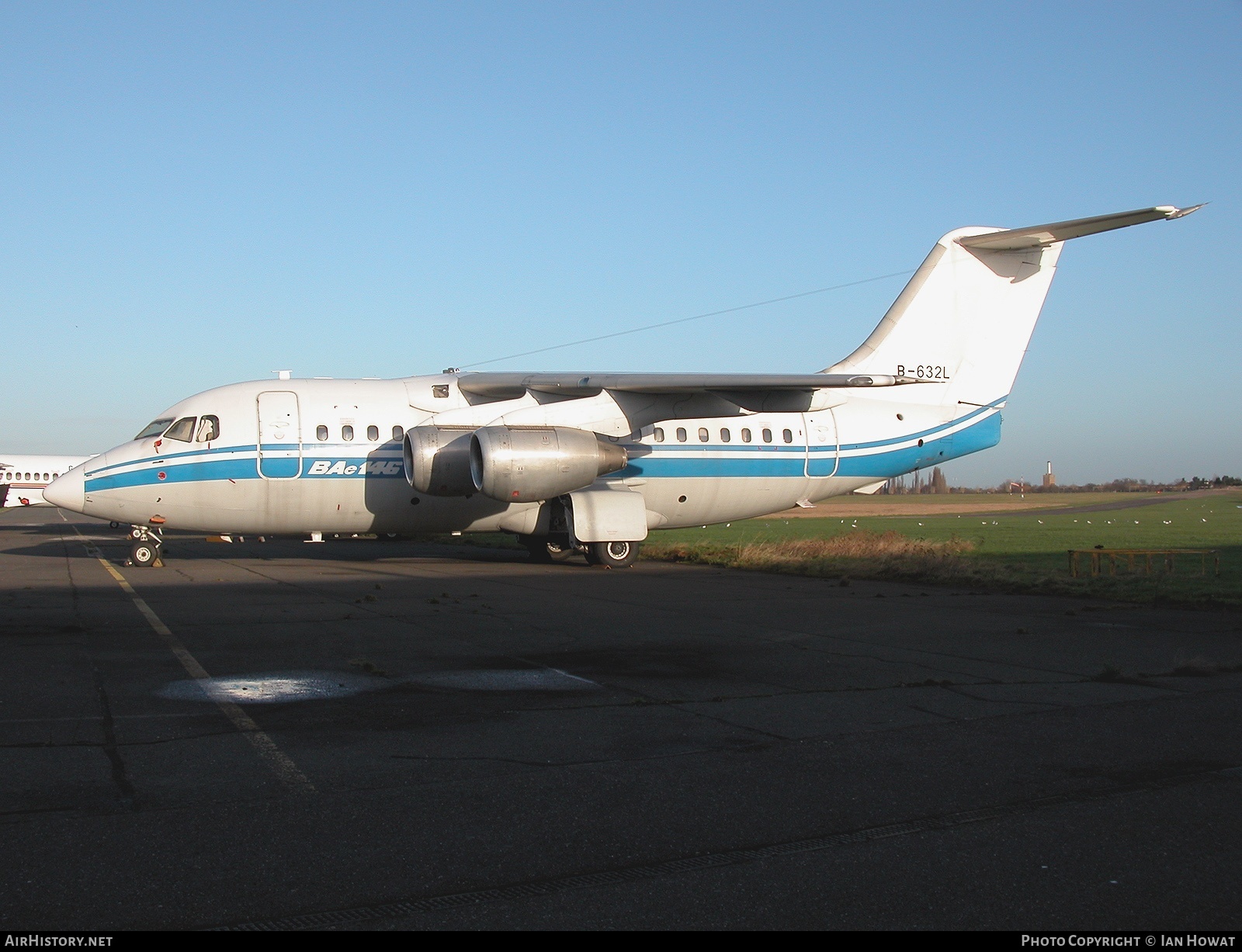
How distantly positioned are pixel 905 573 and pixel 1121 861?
50.4 feet

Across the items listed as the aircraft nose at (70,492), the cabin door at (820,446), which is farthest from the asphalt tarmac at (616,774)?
the cabin door at (820,446)

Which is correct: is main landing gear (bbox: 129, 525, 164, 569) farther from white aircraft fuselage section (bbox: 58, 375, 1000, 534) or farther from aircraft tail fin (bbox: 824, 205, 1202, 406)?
aircraft tail fin (bbox: 824, 205, 1202, 406)

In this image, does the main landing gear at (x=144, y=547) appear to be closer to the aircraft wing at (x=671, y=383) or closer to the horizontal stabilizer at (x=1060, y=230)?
the aircraft wing at (x=671, y=383)

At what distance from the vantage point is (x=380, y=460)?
810 inches

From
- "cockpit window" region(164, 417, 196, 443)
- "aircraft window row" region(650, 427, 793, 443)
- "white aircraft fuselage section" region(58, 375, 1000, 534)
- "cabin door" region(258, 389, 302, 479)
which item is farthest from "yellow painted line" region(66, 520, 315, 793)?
"aircraft window row" region(650, 427, 793, 443)

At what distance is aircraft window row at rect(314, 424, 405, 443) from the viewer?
20.4 meters

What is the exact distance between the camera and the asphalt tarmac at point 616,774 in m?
4.15

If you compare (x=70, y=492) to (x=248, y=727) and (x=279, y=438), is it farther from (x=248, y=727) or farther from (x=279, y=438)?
(x=248, y=727)

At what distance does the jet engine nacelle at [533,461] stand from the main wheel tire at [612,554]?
6.85 feet

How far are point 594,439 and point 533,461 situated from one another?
4.80 ft

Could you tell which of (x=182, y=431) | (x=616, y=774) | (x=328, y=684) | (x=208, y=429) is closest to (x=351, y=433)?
(x=208, y=429)

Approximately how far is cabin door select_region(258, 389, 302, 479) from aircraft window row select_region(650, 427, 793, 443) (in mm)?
7227

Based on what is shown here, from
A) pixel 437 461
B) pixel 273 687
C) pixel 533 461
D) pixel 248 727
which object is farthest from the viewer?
pixel 437 461

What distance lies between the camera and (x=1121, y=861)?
4566 millimetres
